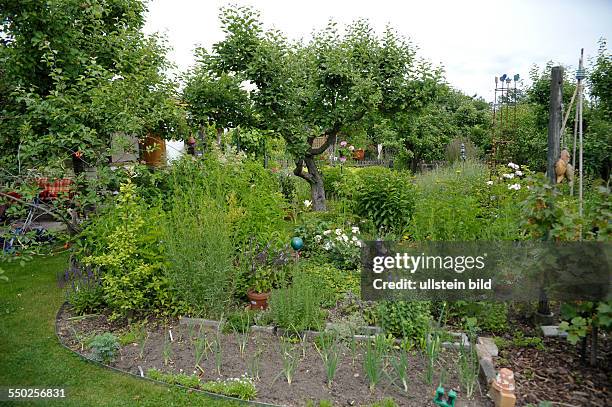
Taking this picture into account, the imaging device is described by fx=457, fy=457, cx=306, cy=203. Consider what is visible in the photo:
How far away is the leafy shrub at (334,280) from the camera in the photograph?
4.39m

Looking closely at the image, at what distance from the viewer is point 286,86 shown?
26.3 ft

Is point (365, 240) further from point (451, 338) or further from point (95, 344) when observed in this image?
point (95, 344)

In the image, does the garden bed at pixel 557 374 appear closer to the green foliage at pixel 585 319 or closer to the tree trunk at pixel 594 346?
the tree trunk at pixel 594 346

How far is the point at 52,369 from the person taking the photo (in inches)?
Result: 137

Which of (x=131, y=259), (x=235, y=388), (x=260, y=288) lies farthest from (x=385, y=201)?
(x=235, y=388)

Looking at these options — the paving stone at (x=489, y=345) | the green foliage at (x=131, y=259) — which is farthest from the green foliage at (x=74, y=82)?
the paving stone at (x=489, y=345)

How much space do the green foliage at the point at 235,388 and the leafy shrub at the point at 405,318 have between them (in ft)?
3.87

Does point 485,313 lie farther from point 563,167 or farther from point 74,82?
point 74,82

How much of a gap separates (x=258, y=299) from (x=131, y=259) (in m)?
1.22

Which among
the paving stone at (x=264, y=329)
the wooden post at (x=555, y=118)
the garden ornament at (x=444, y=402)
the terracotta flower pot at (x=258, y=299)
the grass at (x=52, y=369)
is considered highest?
the wooden post at (x=555, y=118)

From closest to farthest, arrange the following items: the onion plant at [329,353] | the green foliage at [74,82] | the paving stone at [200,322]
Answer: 1. the onion plant at [329,353]
2. the paving stone at [200,322]
3. the green foliage at [74,82]

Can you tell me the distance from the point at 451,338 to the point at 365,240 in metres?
1.85

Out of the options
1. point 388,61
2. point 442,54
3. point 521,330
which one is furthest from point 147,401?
point 442,54

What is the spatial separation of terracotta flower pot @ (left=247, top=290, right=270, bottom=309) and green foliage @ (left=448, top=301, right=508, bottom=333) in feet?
5.57
